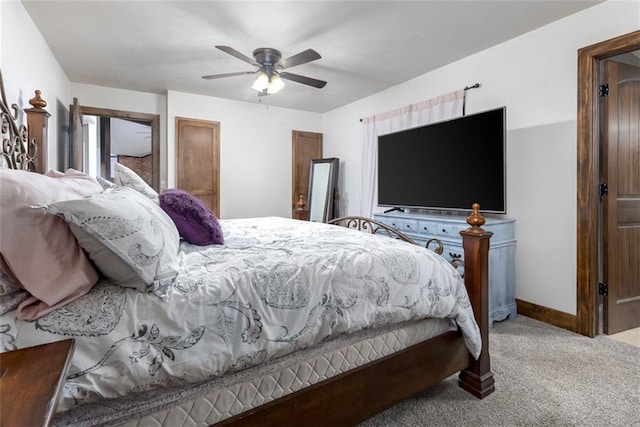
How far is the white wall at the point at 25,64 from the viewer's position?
210 centimetres

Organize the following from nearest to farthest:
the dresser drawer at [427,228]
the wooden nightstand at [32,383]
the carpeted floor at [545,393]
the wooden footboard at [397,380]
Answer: the wooden nightstand at [32,383]
the wooden footboard at [397,380]
the carpeted floor at [545,393]
the dresser drawer at [427,228]

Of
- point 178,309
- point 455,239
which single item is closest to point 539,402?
point 455,239

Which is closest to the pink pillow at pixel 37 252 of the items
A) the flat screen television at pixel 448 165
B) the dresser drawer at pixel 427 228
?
the dresser drawer at pixel 427 228

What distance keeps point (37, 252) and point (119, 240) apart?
0.63 feet

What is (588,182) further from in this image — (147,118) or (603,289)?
(147,118)

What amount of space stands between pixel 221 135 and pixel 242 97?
0.63 meters

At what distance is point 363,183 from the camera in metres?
4.70

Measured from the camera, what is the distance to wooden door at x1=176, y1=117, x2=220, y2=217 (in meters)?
4.40

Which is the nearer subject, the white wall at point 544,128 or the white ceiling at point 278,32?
the white ceiling at point 278,32

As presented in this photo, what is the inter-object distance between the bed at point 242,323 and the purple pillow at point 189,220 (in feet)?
0.21

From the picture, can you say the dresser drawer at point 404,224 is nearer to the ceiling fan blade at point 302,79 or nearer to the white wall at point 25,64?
the ceiling fan blade at point 302,79

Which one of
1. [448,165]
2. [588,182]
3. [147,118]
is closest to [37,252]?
[448,165]

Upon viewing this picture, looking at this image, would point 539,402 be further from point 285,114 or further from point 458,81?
point 285,114

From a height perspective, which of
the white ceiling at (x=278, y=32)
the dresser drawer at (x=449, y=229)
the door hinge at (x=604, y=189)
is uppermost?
the white ceiling at (x=278, y=32)
